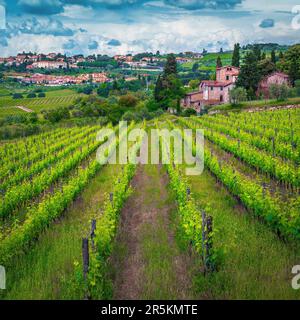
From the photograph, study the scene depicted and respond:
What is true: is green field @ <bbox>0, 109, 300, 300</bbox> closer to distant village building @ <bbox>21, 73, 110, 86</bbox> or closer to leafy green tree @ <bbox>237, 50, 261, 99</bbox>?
leafy green tree @ <bbox>237, 50, 261, 99</bbox>

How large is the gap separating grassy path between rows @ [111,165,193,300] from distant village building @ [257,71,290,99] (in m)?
47.1

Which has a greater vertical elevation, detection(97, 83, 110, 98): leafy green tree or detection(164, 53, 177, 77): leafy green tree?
detection(164, 53, 177, 77): leafy green tree

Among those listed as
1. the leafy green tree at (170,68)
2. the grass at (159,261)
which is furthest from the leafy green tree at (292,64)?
the grass at (159,261)

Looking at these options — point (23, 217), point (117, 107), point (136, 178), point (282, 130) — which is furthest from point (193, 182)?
point (117, 107)

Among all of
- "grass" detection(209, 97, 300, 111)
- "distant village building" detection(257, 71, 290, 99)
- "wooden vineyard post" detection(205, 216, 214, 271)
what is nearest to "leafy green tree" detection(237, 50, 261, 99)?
"distant village building" detection(257, 71, 290, 99)

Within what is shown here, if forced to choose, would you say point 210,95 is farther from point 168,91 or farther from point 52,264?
point 52,264

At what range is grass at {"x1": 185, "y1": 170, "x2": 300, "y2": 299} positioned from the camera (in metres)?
6.75

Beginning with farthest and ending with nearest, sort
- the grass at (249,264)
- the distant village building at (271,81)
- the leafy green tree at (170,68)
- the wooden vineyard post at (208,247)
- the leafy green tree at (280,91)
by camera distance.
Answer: the leafy green tree at (170,68) < the distant village building at (271,81) < the leafy green tree at (280,91) < the wooden vineyard post at (208,247) < the grass at (249,264)

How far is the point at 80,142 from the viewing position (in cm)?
2714

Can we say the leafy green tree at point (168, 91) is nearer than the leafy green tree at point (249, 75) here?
No

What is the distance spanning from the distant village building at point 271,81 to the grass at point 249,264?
48.9 m

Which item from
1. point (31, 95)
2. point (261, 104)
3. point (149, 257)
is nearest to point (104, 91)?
point (31, 95)

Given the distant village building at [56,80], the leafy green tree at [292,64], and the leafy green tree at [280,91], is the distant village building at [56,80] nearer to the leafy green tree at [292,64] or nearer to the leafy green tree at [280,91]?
the leafy green tree at [292,64]

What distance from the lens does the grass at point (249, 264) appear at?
22.1 ft
